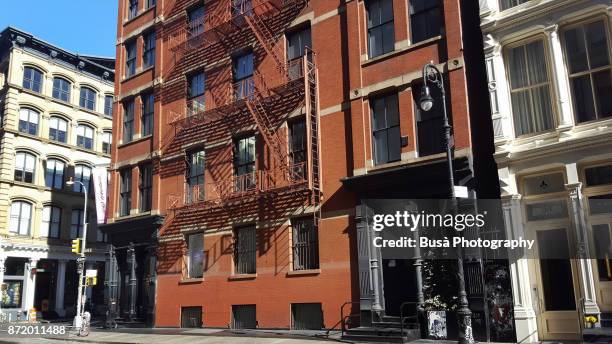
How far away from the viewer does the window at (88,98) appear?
152 feet

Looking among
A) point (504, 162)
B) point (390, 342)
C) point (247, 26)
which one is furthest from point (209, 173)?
point (504, 162)

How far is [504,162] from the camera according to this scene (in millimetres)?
15398

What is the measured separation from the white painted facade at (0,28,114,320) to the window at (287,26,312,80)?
27379mm

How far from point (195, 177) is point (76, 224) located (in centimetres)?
2408

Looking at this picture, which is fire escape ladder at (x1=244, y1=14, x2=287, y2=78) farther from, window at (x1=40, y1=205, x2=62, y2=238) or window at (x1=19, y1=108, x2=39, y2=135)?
window at (x1=40, y1=205, x2=62, y2=238)

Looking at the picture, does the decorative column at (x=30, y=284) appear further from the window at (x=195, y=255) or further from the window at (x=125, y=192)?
the window at (x=195, y=255)

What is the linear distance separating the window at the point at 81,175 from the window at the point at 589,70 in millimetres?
39662

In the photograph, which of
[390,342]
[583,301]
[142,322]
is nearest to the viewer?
[583,301]

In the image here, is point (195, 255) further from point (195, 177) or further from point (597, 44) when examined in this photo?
point (597, 44)

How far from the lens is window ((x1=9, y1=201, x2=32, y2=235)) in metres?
39.8

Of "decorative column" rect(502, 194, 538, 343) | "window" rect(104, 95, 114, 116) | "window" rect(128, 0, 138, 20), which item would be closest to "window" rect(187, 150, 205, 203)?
"window" rect(128, 0, 138, 20)

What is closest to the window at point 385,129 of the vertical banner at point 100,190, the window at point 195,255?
the window at point 195,255

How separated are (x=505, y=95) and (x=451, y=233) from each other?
436 centimetres

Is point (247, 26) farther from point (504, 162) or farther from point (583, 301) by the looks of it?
point (583, 301)
